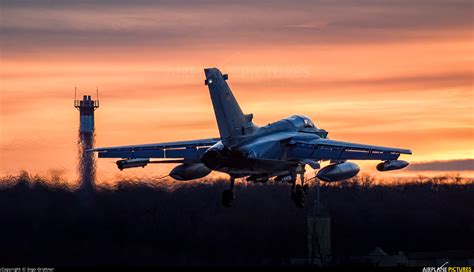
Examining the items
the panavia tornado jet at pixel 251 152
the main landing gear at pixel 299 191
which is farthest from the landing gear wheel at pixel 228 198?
the main landing gear at pixel 299 191

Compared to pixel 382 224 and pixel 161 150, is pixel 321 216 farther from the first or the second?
pixel 161 150

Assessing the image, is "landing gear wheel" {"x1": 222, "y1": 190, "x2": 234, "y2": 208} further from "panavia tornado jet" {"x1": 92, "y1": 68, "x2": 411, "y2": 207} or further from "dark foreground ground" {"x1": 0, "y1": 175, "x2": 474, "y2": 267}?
"dark foreground ground" {"x1": 0, "y1": 175, "x2": 474, "y2": 267}

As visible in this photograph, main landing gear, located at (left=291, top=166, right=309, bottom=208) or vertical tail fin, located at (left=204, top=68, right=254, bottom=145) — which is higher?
vertical tail fin, located at (left=204, top=68, right=254, bottom=145)

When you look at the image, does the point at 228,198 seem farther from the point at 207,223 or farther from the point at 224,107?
the point at 207,223

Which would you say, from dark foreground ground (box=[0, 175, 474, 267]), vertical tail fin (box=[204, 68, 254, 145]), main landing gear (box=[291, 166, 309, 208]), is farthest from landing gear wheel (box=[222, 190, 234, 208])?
vertical tail fin (box=[204, 68, 254, 145])

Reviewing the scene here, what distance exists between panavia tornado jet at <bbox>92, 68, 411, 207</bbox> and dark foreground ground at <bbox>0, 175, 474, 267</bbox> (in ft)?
13.7

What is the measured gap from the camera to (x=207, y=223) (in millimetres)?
93500

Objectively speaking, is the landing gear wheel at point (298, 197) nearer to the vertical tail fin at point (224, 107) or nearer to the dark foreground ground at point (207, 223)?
the dark foreground ground at point (207, 223)

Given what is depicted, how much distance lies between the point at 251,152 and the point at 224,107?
8.19 ft

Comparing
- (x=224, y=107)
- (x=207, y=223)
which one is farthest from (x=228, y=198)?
(x=207, y=223)

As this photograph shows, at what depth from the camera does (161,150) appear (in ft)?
286

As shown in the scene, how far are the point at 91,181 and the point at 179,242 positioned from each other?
5.90 metres

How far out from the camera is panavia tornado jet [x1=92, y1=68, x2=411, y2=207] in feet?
268

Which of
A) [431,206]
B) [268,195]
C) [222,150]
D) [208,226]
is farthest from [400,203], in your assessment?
[222,150]
